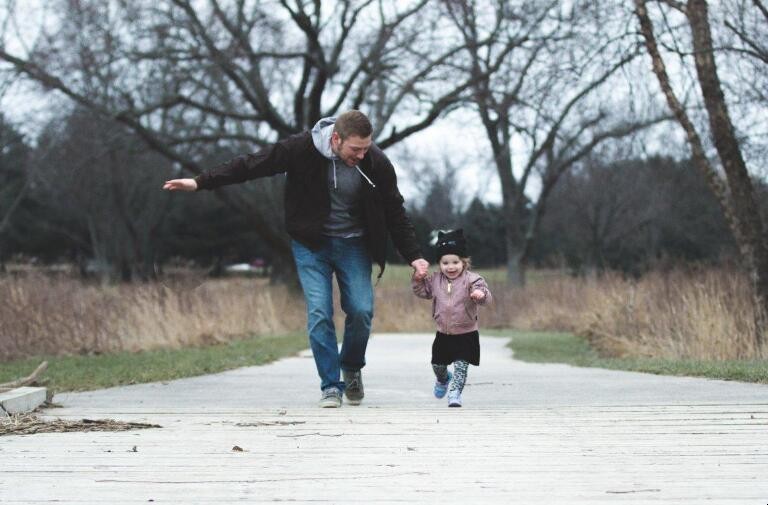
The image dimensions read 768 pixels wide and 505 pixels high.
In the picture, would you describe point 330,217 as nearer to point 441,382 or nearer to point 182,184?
point 182,184

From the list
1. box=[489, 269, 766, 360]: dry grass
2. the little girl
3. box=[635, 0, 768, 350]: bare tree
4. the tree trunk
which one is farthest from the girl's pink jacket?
the tree trunk

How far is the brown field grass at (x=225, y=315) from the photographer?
483 inches

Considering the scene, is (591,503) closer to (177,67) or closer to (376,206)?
(376,206)

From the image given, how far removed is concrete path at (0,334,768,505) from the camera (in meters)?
3.98

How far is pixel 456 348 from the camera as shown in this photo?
22.9 feet

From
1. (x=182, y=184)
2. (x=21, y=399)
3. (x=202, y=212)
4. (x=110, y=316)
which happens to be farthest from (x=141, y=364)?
(x=202, y=212)

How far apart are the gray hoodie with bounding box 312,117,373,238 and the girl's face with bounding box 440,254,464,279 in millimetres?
585

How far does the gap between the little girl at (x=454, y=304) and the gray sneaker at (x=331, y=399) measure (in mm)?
723

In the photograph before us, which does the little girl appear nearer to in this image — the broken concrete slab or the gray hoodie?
the gray hoodie

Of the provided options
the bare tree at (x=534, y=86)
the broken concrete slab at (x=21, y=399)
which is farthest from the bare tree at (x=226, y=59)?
the broken concrete slab at (x=21, y=399)

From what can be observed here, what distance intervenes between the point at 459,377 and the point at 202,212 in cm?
4796

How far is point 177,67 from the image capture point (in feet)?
85.7

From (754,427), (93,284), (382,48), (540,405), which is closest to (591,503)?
(754,427)

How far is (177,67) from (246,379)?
58.4ft
